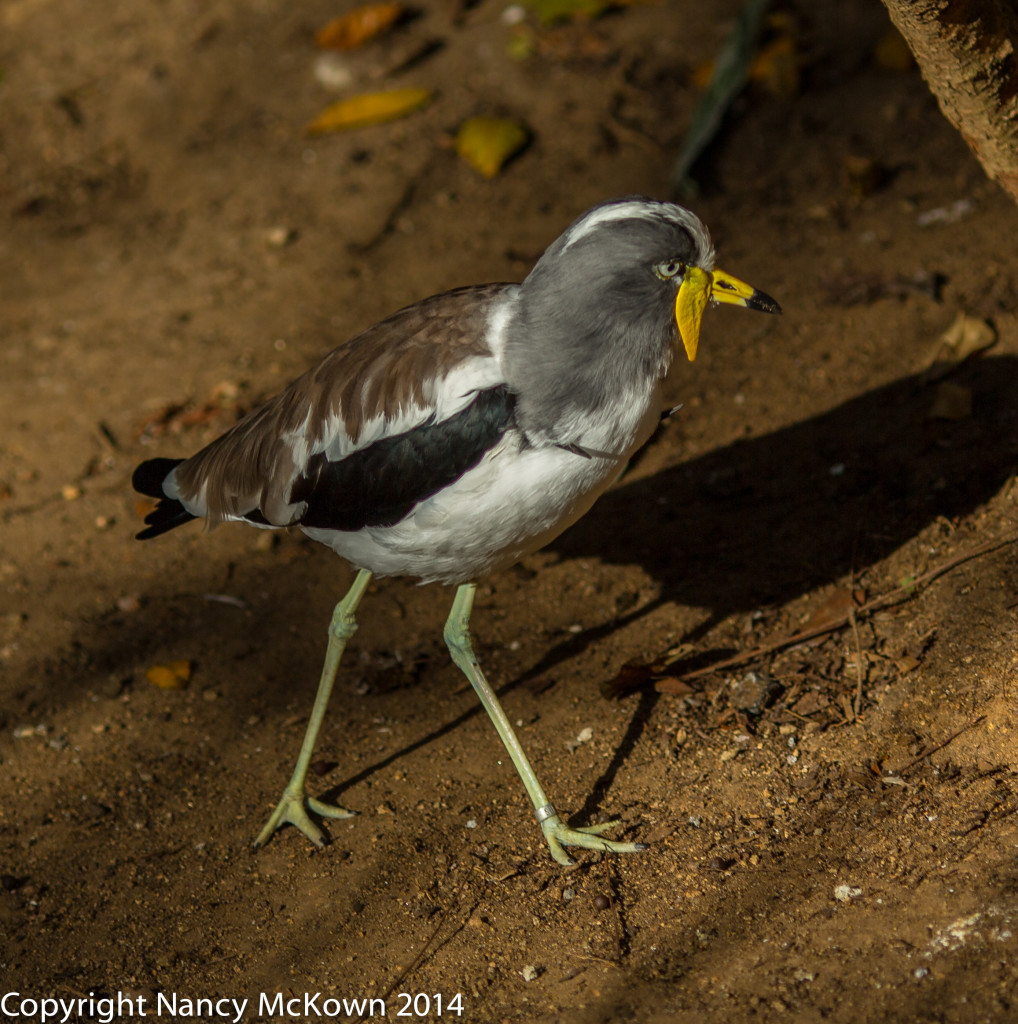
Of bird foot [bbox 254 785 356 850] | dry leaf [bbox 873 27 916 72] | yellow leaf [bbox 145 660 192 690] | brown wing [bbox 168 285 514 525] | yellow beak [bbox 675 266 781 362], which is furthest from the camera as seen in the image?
dry leaf [bbox 873 27 916 72]

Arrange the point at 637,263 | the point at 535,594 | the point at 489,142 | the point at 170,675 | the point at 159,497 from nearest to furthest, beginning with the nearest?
the point at 637,263
the point at 159,497
the point at 170,675
the point at 535,594
the point at 489,142

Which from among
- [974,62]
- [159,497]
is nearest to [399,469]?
[159,497]

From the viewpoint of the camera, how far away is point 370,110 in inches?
278

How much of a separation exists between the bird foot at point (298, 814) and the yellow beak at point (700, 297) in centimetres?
A: 189

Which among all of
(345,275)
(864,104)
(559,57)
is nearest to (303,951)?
(345,275)

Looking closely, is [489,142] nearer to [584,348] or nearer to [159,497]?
[159,497]

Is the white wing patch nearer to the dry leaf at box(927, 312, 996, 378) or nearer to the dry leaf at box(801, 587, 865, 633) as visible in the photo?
the dry leaf at box(801, 587, 865, 633)

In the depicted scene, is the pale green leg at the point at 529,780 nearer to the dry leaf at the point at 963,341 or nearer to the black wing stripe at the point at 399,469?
the black wing stripe at the point at 399,469

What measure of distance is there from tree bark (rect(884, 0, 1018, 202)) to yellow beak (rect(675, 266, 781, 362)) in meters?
0.94

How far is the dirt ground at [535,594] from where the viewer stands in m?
3.08

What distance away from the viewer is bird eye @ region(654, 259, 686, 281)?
9.94 ft

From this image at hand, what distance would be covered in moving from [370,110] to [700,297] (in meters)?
4.60

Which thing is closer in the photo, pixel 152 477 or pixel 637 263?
pixel 637 263

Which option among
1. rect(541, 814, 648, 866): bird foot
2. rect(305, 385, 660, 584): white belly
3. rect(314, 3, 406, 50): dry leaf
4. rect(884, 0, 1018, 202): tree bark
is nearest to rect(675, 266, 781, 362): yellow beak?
rect(305, 385, 660, 584): white belly
